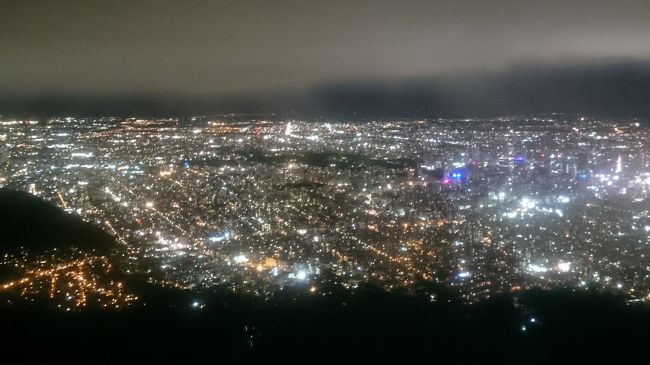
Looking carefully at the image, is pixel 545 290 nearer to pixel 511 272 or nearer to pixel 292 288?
pixel 511 272

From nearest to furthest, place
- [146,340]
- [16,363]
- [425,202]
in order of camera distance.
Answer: [16,363] < [146,340] < [425,202]

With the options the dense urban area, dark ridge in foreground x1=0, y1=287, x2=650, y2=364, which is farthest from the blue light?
dark ridge in foreground x1=0, y1=287, x2=650, y2=364

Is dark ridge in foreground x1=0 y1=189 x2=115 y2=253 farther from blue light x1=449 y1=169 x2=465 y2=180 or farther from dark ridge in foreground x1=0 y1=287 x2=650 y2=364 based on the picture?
blue light x1=449 y1=169 x2=465 y2=180

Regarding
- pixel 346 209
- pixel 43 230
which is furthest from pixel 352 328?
pixel 43 230

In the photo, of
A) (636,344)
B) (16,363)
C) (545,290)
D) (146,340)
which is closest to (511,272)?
(545,290)

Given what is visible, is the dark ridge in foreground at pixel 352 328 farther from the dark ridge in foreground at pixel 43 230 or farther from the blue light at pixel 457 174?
the blue light at pixel 457 174

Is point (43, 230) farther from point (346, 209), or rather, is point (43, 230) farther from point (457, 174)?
point (457, 174)

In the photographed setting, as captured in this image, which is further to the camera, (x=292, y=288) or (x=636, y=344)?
(x=292, y=288)

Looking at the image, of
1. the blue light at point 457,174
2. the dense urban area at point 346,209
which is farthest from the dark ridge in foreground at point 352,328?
the blue light at point 457,174
